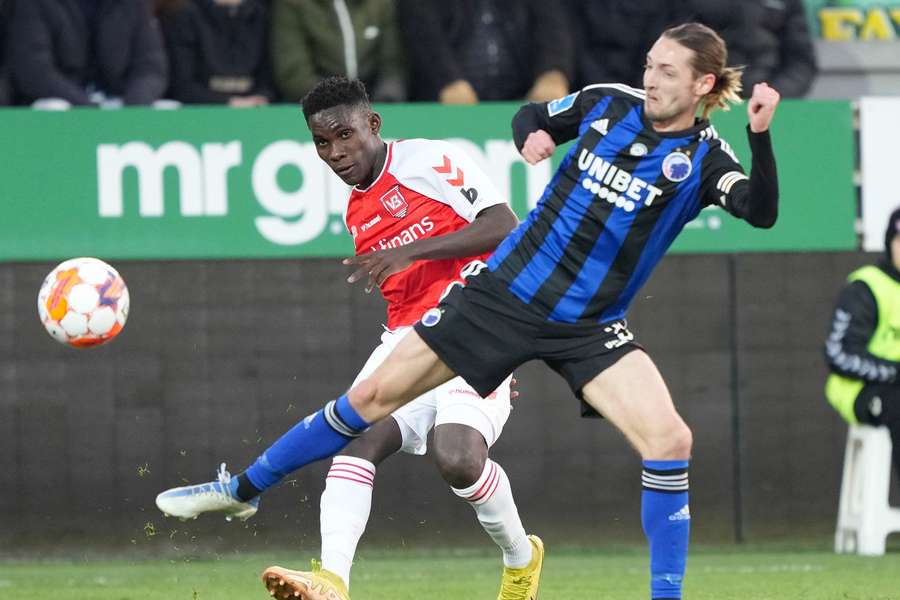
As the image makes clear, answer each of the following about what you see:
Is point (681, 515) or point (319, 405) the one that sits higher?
point (319, 405)

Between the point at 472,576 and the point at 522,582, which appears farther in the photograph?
the point at 472,576

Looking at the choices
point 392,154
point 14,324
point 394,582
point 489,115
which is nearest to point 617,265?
point 392,154

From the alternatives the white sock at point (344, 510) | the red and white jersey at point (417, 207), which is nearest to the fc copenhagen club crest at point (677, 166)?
the red and white jersey at point (417, 207)

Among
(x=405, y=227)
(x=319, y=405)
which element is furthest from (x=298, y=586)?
(x=319, y=405)

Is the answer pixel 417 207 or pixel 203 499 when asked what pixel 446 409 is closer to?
pixel 417 207

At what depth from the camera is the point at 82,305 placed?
7.26 meters

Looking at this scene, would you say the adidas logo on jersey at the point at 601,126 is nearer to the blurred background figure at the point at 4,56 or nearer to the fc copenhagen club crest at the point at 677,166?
the fc copenhagen club crest at the point at 677,166

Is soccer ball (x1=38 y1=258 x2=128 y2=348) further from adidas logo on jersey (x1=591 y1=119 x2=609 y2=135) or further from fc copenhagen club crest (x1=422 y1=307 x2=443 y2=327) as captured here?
adidas logo on jersey (x1=591 y1=119 x2=609 y2=135)

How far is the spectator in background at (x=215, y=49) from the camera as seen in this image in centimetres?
1116

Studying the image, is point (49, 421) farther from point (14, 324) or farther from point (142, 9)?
point (142, 9)

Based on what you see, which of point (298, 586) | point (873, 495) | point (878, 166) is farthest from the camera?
point (878, 166)

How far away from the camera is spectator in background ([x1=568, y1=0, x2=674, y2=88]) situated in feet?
37.9

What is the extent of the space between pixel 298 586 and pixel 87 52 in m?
5.85

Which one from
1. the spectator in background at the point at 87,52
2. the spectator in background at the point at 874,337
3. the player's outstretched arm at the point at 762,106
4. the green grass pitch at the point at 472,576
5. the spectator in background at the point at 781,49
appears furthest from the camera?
the spectator in background at the point at 781,49
